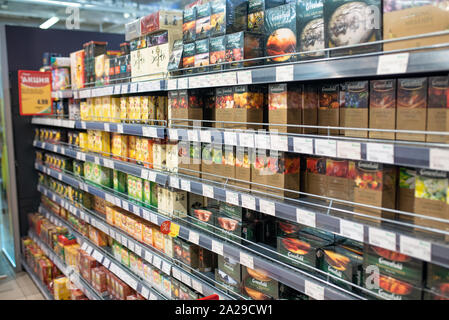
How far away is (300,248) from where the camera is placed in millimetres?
1970

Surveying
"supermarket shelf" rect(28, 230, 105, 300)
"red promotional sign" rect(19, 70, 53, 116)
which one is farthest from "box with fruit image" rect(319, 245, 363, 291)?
"red promotional sign" rect(19, 70, 53, 116)

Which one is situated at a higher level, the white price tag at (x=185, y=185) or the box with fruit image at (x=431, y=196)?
the box with fruit image at (x=431, y=196)

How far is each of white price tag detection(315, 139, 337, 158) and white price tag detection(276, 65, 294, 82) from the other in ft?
1.06

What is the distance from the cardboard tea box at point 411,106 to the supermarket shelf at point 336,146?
0.10 metres

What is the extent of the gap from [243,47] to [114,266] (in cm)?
251

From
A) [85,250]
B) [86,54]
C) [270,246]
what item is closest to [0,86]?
[86,54]

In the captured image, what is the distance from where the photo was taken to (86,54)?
4258 millimetres

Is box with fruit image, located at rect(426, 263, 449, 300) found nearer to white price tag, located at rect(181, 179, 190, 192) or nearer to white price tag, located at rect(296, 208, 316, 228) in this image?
white price tag, located at rect(296, 208, 316, 228)

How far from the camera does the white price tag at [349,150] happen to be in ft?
5.14

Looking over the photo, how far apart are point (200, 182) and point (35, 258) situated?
3.77 m

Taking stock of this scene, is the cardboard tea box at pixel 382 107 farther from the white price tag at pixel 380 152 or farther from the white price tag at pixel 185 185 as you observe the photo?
the white price tag at pixel 185 185

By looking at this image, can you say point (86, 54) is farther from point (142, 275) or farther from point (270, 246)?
point (270, 246)

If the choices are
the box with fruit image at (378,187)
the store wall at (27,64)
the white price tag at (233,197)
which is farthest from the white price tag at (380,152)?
the store wall at (27,64)

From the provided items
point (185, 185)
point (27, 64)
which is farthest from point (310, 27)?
point (27, 64)
